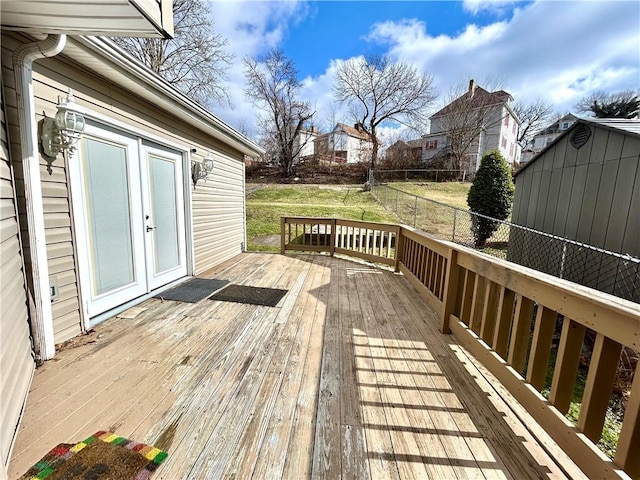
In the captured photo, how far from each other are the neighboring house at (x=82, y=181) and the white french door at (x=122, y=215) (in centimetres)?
1

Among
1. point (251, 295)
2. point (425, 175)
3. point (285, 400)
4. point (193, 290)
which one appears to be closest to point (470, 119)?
point (425, 175)

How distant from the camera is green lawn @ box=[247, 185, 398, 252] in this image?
881cm

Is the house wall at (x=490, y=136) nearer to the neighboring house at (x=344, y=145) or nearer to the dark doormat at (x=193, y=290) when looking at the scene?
the neighboring house at (x=344, y=145)

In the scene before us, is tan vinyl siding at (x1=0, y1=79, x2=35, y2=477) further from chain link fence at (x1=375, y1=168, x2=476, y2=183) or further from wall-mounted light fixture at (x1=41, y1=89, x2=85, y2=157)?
chain link fence at (x1=375, y1=168, x2=476, y2=183)

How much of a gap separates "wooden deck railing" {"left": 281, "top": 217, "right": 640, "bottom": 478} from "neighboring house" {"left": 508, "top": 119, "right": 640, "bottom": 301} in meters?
2.48

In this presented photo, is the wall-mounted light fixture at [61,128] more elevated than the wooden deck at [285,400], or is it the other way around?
the wall-mounted light fixture at [61,128]

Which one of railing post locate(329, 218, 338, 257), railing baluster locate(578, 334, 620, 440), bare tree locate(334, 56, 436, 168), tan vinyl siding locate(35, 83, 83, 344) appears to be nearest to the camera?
railing baluster locate(578, 334, 620, 440)

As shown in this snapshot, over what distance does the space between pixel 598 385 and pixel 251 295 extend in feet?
10.6

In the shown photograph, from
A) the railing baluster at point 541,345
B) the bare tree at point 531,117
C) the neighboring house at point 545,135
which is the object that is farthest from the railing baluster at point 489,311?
the bare tree at point 531,117

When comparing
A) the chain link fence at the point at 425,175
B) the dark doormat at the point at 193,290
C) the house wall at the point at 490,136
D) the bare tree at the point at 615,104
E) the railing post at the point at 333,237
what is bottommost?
the dark doormat at the point at 193,290

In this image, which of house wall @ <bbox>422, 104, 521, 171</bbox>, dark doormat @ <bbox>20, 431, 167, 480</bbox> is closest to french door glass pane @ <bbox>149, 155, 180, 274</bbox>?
dark doormat @ <bbox>20, 431, 167, 480</bbox>

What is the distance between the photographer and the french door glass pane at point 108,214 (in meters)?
2.70

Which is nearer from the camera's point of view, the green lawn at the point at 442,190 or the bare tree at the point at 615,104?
the green lawn at the point at 442,190

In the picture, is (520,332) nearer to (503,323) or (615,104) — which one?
(503,323)
